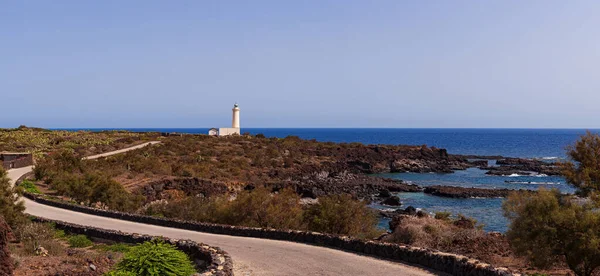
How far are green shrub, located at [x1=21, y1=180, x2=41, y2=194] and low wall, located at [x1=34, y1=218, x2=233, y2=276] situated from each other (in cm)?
1269

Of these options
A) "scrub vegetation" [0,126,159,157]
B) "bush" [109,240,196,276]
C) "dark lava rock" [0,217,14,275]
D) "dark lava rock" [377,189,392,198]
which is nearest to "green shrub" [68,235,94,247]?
"dark lava rock" [0,217,14,275]

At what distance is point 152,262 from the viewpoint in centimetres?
1156

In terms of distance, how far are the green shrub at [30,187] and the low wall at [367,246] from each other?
456 inches

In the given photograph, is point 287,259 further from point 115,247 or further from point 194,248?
point 115,247

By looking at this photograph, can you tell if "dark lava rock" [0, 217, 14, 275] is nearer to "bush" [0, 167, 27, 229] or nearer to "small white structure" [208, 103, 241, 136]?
"bush" [0, 167, 27, 229]

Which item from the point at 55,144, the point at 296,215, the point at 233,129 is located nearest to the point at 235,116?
the point at 233,129

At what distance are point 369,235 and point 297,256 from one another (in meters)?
9.82

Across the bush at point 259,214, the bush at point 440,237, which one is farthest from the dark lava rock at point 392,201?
the bush at point 259,214

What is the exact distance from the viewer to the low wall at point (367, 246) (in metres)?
12.0

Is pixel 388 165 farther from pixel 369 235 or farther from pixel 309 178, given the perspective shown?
pixel 369 235

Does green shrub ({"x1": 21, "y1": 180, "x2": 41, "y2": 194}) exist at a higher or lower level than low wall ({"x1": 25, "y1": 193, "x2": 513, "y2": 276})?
lower

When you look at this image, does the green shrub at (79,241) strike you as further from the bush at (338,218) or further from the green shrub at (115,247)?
the bush at (338,218)

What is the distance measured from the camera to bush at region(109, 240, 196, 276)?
1131 centimetres

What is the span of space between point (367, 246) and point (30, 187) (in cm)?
2691
